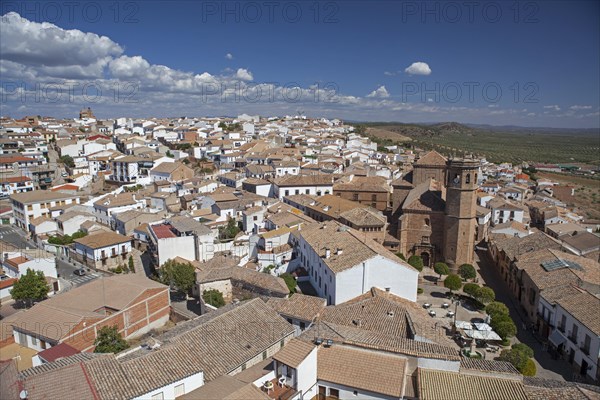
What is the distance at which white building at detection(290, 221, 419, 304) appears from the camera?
70.4ft

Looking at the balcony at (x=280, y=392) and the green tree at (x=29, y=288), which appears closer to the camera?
the balcony at (x=280, y=392)

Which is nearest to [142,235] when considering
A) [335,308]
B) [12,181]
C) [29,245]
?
[29,245]

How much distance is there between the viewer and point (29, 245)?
38.1m

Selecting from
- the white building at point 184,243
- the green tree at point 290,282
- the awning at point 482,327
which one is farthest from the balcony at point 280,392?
the white building at point 184,243

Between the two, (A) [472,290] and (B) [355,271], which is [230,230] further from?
(A) [472,290]

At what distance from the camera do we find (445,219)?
1177 inches

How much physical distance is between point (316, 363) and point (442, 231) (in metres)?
19.3

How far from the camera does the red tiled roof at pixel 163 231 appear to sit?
3105cm

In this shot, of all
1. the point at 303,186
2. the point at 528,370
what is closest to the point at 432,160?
the point at 303,186

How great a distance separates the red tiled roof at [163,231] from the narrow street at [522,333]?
23.2 metres

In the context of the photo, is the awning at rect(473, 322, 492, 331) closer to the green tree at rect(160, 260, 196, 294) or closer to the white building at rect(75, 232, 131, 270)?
the green tree at rect(160, 260, 196, 294)

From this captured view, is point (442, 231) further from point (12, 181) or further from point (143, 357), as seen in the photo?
point (12, 181)

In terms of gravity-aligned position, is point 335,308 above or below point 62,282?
above

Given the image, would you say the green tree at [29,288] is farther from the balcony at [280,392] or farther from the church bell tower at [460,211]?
the church bell tower at [460,211]
